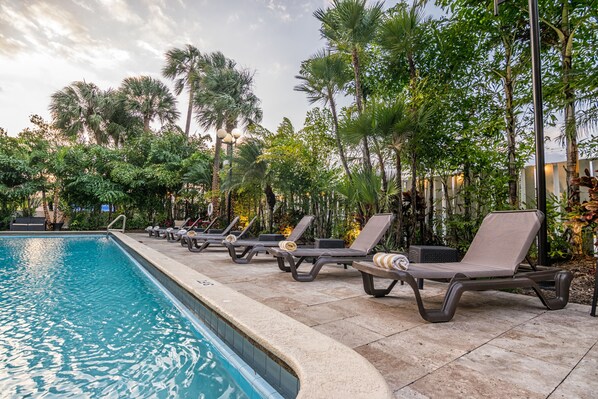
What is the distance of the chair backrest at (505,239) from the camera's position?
3.04 meters

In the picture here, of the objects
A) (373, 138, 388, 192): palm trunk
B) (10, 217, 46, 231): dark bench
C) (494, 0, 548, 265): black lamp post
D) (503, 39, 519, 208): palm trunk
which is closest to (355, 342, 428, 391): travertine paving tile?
(494, 0, 548, 265): black lamp post

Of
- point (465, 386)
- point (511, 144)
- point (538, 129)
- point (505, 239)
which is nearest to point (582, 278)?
point (505, 239)

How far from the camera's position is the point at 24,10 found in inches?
445

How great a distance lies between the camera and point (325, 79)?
8016 millimetres

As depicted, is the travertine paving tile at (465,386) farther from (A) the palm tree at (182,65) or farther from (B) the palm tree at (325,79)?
(A) the palm tree at (182,65)

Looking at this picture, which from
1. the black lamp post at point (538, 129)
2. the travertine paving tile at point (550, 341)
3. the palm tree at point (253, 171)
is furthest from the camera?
the palm tree at point (253, 171)

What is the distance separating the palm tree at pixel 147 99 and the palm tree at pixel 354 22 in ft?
55.3

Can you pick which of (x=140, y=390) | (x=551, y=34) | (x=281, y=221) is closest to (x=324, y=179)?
(x=281, y=221)

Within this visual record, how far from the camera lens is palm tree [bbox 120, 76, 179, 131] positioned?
2022cm

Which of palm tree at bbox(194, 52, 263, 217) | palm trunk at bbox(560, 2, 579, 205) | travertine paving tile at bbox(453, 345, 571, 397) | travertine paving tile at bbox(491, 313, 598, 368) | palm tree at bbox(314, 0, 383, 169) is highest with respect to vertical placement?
palm tree at bbox(194, 52, 263, 217)

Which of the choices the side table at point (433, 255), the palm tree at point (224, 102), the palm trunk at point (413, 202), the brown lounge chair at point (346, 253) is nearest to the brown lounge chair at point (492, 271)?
the side table at point (433, 255)

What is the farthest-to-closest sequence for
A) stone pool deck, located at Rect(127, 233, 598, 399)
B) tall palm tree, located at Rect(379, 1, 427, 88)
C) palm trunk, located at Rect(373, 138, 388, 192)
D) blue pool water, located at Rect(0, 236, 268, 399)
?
palm trunk, located at Rect(373, 138, 388, 192), tall palm tree, located at Rect(379, 1, 427, 88), blue pool water, located at Rect(0, 236, 268, 399), stone pool deck, located at Rect(127, 233, 598, 399)

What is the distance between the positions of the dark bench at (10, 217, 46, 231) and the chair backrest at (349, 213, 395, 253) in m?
18.3

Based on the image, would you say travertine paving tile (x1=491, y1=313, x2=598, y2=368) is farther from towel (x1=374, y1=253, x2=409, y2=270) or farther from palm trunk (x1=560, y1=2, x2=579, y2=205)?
palm trunk (x1=560, y1=2, x2=579, y2=205)
